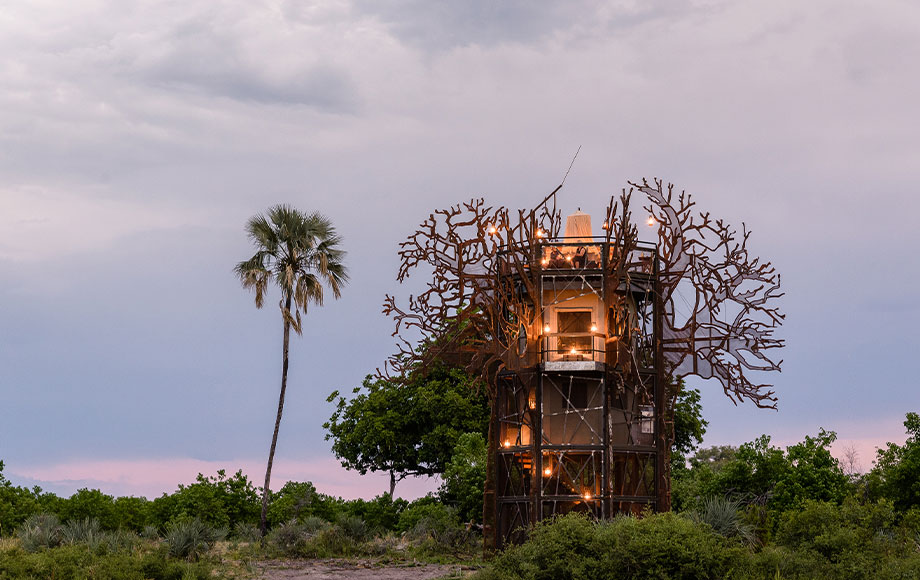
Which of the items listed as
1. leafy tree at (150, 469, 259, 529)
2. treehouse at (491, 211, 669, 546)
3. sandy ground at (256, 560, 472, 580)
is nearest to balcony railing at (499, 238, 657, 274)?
treehouse at (491, 211, 669, 546)

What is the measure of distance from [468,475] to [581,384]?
1255 centimetres

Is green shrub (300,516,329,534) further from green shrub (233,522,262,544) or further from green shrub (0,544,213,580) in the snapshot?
green shrub (0,544,213,580)

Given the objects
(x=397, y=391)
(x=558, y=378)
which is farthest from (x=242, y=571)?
(x=397, y=391)

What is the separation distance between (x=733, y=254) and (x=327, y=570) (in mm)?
17192

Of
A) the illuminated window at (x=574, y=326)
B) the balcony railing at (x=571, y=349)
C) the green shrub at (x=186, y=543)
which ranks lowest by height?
the green shrub at (x=186, y=543)

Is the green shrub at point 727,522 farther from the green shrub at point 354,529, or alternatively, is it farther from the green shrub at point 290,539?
the green shrub at point 290,539

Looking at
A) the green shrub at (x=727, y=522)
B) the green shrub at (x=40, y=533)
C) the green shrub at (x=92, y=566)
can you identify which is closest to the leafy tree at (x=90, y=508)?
the green shrub at (x=40, y=533)

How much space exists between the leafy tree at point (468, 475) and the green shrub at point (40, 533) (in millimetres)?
16223

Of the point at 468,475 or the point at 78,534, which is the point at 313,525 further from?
the point at 78,534

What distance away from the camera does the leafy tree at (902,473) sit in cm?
4178

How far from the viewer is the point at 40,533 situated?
36438 mm

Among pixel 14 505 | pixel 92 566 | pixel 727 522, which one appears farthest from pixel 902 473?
pixel 14 505

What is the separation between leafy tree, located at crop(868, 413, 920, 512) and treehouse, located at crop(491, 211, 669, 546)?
37.3ft

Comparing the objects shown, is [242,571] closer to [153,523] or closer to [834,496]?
[153,523]
